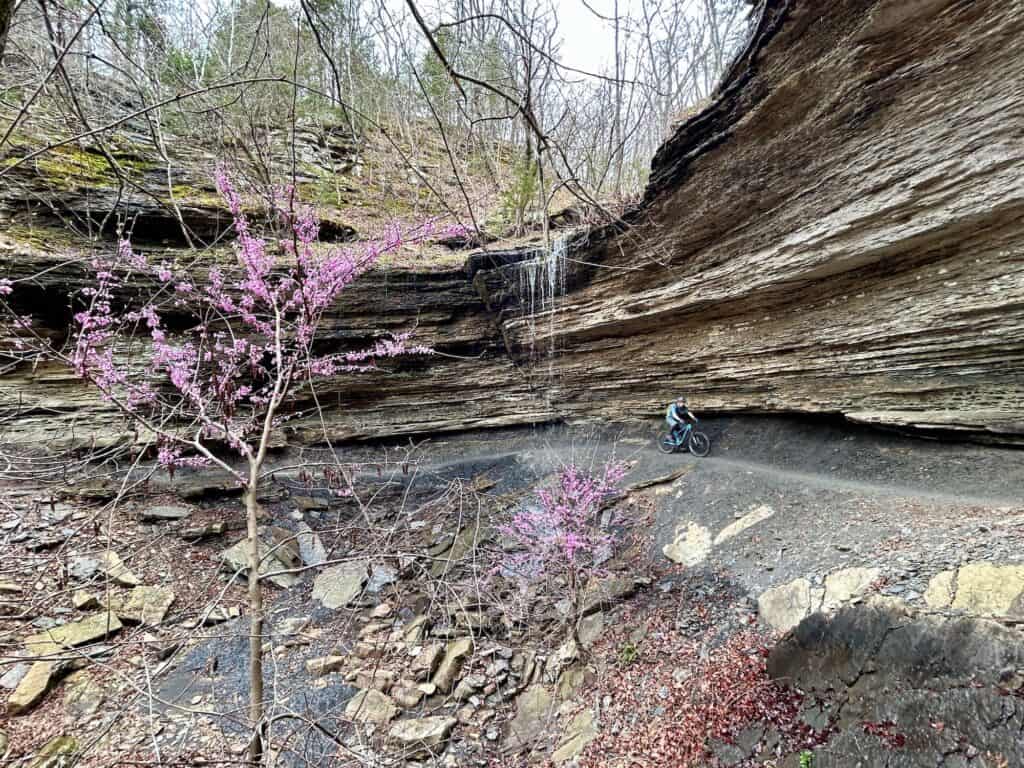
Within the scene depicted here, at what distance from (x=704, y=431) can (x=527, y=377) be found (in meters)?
4.42

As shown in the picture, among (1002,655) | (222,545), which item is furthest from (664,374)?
(222,545)

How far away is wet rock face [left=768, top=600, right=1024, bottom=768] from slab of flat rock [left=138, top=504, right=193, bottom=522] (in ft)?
30.1

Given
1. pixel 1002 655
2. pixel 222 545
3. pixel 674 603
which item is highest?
pixel 1002 655

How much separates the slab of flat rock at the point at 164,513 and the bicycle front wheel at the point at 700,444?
9.61m

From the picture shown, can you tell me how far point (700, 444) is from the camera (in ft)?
29.6

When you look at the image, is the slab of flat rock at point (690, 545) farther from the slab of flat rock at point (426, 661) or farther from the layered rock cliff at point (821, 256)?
the slab of flat rock at point (426, 661)

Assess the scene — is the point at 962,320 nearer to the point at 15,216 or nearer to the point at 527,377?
the point at 527,377

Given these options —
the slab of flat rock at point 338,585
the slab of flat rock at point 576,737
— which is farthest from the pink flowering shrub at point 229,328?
the slab of flat rock at point 576,737

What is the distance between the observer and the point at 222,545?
772 cm

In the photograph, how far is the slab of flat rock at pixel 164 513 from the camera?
761 centimetres

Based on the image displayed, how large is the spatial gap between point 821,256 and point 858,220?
2.16ft

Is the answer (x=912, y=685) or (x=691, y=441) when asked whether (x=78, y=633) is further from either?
(x=691, y=441)

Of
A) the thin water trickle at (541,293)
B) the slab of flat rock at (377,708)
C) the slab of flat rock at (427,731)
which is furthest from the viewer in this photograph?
the thin water trickle at (541,293)

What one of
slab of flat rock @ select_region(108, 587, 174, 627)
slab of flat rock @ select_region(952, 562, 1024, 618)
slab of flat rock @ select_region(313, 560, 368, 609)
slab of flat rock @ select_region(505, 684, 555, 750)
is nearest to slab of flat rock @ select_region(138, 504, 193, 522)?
slab of flat rock @ select_region(108, 587, 174, 627)
